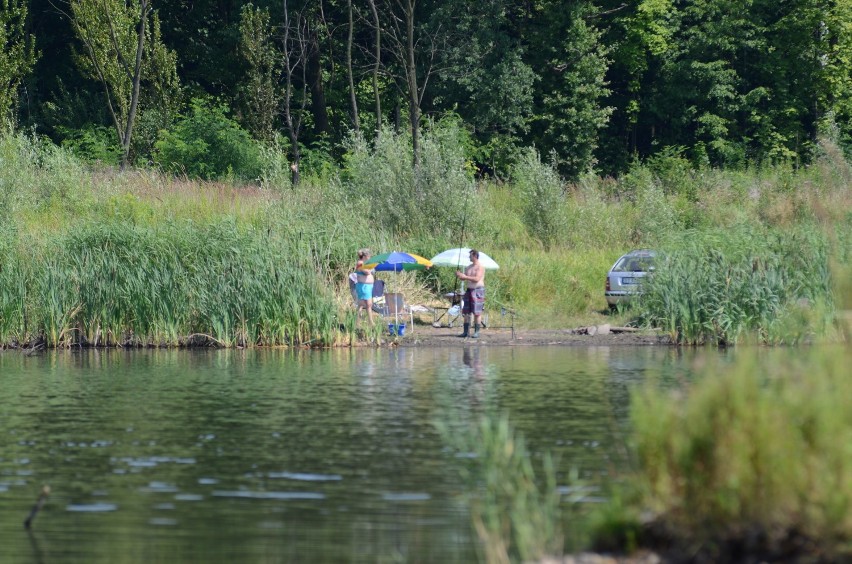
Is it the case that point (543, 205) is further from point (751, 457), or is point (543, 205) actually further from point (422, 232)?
point (751, 457)

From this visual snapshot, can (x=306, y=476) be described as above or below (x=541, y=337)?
below

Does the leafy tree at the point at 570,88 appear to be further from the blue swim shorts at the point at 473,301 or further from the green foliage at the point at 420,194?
the blue swim shorts at the point at 473,301

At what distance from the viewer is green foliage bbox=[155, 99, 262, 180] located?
45719mm

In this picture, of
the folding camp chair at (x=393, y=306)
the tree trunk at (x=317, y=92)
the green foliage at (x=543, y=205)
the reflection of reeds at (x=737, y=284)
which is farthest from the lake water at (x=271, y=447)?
the tree trunk at (x=317, y=92)

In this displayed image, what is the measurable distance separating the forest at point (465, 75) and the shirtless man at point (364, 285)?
18822 millimetres

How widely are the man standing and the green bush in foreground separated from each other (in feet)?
65.1

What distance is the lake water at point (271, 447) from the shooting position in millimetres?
9875

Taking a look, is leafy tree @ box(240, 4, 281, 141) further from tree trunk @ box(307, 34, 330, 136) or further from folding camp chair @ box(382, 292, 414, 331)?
folding camp chair @ box(382, 292, 414, 331)

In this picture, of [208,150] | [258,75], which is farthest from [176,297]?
[258,75]

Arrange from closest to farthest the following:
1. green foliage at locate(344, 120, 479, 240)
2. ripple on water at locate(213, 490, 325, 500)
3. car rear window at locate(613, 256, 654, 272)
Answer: ripple on water at locate(213, 490, 325, 500) → car rear window at locate(613, 256, 654, 272) → green foliage at locate(344, 120, 479, 240)

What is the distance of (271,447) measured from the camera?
14070mm

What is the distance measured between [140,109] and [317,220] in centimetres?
2215

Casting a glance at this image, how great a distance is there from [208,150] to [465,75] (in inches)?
422

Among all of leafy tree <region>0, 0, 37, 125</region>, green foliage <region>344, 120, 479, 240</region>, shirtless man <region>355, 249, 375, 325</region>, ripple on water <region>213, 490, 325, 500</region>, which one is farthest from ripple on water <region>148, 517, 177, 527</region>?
leafy tree <region>0, 0, 37, 125</region>
